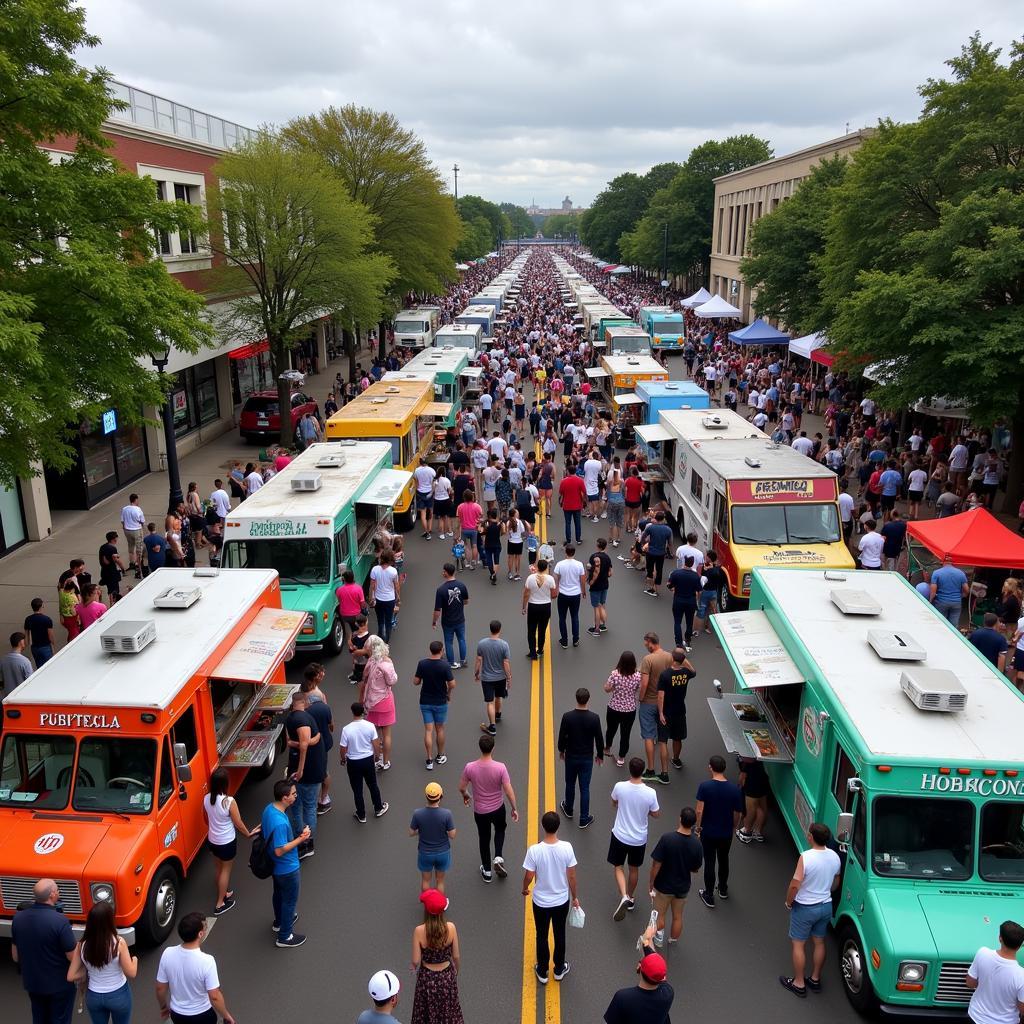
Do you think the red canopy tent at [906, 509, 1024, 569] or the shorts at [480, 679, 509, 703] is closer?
the shorts at [480, 679, 509, 703]

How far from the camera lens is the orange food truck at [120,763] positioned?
22.7 ft

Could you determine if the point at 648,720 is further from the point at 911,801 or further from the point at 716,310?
the point at 716,310

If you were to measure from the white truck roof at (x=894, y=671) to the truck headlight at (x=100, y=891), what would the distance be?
19.7 ft

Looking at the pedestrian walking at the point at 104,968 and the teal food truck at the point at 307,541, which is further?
the teal food truck at the point at 307,541

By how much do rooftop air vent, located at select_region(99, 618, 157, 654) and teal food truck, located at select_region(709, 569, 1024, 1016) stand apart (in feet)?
19.2

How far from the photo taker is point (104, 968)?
598 cm

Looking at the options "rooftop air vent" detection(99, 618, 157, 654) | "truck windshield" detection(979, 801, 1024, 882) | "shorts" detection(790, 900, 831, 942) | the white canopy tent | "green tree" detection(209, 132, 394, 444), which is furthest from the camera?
the white canopy tent

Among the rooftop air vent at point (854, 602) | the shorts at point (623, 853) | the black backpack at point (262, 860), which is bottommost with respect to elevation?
the shorts at point (623, 853)

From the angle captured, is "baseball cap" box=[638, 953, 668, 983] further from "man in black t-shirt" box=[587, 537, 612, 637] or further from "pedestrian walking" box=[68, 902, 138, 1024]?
"man in black t-shirt" box=[587, 537, 612, 637]

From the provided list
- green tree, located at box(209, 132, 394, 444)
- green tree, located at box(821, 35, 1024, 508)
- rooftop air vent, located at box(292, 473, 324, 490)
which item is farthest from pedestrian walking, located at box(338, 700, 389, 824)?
green tree, located at box(209, 132, 394, 444)

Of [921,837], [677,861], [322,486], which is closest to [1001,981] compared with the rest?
[921,837]

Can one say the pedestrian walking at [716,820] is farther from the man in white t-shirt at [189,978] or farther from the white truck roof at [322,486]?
the white truck roof at [322,486]

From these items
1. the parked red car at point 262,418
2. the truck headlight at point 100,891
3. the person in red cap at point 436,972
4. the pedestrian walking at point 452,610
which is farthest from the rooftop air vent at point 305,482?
the parked red car at point 262,418

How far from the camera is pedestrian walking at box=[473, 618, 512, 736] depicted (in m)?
10.6
